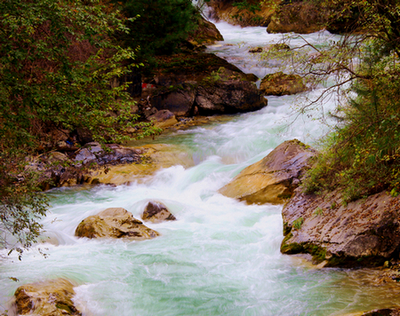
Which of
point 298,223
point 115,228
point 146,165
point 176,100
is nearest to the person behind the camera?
point 298,223

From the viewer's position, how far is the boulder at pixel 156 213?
28.5ft

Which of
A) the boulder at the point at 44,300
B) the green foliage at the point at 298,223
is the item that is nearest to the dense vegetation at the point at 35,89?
the boulder at the point at 44,300

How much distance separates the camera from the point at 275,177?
9133 mm

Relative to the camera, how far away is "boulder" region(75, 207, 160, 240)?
7.62 metres

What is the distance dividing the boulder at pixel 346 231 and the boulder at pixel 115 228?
10.1 feet

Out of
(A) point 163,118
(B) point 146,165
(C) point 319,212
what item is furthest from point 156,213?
(A) point 163,118

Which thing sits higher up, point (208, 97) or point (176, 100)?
point (208, 97)

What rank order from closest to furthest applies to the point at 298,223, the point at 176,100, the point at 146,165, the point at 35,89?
the point at 35,89, the point at 298,223, the point at 146,165, the point at 176,100

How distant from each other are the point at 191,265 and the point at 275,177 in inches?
141

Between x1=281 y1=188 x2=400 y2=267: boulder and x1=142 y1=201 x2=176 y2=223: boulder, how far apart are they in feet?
10.1

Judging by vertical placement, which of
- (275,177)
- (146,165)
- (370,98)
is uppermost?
(370,98)

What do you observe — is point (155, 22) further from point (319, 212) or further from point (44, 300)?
point (44, 300)

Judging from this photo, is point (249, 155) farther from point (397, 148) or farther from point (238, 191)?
point (397, 148)

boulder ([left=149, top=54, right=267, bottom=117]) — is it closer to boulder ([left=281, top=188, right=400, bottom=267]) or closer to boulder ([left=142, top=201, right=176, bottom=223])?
boulder ([left=142, top=201, right=176, bottom=223])
